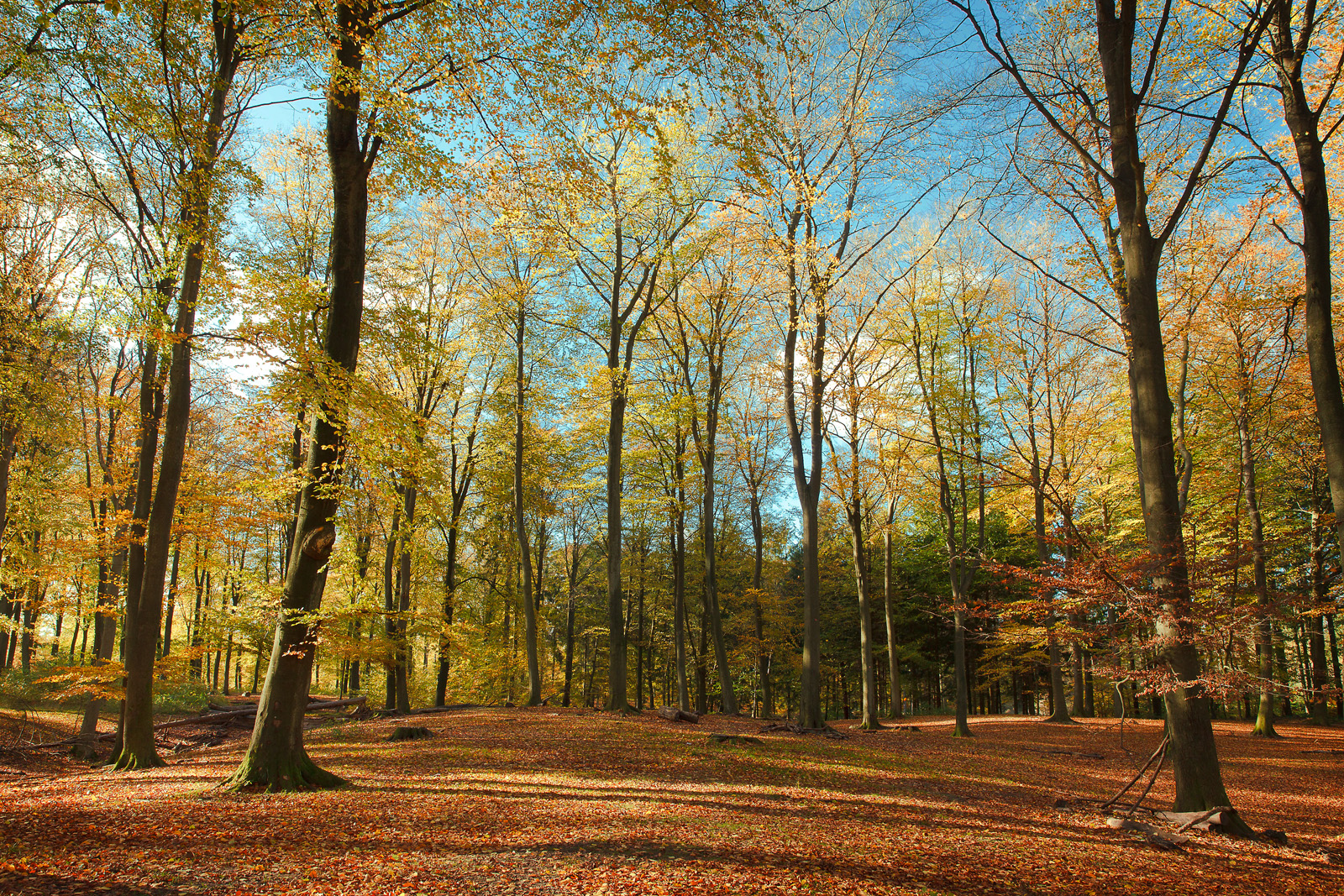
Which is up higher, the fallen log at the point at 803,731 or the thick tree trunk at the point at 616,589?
the thick tree trunk at the point at 616,589

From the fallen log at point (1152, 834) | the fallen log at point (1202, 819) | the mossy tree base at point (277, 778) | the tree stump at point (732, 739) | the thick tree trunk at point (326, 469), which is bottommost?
the tree stump at point (732, 739)

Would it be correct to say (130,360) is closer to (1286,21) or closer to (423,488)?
(423,488)

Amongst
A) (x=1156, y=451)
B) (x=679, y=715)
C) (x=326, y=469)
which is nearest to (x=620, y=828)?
(x=326, y=469)

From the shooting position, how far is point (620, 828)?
5.23 meters

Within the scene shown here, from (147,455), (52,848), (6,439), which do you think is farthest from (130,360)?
(52,848)

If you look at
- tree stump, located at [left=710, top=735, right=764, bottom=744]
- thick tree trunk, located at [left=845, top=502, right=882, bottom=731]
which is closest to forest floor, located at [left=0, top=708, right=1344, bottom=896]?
tree stump, located at [left=710, top=735, right=764, bottom=744]

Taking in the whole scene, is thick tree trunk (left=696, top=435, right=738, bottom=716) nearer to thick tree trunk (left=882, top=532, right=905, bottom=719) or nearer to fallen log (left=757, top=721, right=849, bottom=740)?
fallen log (left=757, top=721, right=849, bottom=740)

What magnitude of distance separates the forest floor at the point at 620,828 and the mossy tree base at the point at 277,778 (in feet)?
0.61

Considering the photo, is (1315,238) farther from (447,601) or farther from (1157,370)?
(447,601)

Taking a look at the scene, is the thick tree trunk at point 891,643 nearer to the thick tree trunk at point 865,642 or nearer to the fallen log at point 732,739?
the thick tree trunk at point 865,642

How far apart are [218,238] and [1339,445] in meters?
13.8

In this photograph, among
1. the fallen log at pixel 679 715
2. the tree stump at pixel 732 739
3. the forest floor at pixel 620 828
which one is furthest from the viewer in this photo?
the fallen log at pixel 679 715

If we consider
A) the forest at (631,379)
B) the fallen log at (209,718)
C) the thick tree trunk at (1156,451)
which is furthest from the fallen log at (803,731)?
the fallen log at (209,718)

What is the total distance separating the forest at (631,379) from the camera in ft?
21.0
